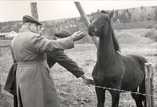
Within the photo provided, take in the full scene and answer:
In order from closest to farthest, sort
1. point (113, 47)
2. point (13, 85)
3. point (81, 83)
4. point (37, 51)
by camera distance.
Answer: point (37, 51)
point (113, 47)
point (13, 85)
point (81, 83)

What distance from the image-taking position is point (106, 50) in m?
3.37

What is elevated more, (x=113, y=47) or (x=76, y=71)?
(x=113, y=47)

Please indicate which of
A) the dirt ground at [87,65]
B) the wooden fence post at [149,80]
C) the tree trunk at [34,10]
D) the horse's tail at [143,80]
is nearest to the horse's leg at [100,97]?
the dirt ground at [87,65]

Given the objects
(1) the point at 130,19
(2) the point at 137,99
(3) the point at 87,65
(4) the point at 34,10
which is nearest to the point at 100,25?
(1) the point at 130,19

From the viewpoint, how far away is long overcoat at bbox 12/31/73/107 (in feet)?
10.4

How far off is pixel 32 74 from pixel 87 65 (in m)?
0.90

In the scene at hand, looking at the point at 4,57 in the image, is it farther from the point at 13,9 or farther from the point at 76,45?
the point at 76,45

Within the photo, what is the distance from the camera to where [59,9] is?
4.29 m

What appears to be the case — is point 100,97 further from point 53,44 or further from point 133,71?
point 53,44

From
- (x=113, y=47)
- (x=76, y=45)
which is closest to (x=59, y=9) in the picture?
(x=76, y=45)

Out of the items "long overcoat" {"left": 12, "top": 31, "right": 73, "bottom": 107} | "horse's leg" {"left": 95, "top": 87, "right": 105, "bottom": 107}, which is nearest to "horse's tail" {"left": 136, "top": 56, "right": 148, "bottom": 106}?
"horse's leg" {"left": 95, "top": 87, "right": 105, "bottom": 107}

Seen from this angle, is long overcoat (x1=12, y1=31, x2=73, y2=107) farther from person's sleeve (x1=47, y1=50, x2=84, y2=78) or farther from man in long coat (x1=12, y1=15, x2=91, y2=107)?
person's sleeve (x1=47, y1=50, x2=84, y2=78)

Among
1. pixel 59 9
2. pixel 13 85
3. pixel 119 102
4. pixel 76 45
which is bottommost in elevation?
pixel 119 102

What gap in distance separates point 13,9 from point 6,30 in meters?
0.31
